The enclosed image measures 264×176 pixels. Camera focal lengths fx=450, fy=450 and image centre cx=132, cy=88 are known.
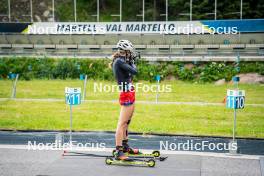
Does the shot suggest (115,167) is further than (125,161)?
No

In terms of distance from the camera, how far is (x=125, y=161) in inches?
357

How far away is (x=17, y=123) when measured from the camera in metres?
14.4

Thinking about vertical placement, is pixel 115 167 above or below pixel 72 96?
below

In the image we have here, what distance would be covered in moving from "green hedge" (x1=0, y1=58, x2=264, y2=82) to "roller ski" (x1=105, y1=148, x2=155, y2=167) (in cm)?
2016

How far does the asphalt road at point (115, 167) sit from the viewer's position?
8.53 meters

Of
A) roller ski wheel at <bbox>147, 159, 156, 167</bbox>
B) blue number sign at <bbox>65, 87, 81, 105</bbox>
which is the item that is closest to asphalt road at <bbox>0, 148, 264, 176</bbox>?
roller ski wheel at <bbox>147, 159, 156, 167</bbox>

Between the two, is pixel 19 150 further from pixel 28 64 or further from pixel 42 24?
pixel 42 24

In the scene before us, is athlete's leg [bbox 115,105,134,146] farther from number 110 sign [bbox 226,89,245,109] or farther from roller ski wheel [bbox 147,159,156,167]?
number 110 sign [bbox 226,89,245,109]

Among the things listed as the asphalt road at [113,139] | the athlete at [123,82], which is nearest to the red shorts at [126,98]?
the athlete at [123,82]

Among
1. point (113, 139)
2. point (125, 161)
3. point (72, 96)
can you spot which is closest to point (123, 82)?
point (125, 161)

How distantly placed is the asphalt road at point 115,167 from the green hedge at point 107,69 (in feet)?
64.2

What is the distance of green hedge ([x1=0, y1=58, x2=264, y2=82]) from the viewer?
29.4 meters

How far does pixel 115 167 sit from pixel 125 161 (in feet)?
0.80

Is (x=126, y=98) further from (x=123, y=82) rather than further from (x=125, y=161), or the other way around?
(x=125, y=161)
